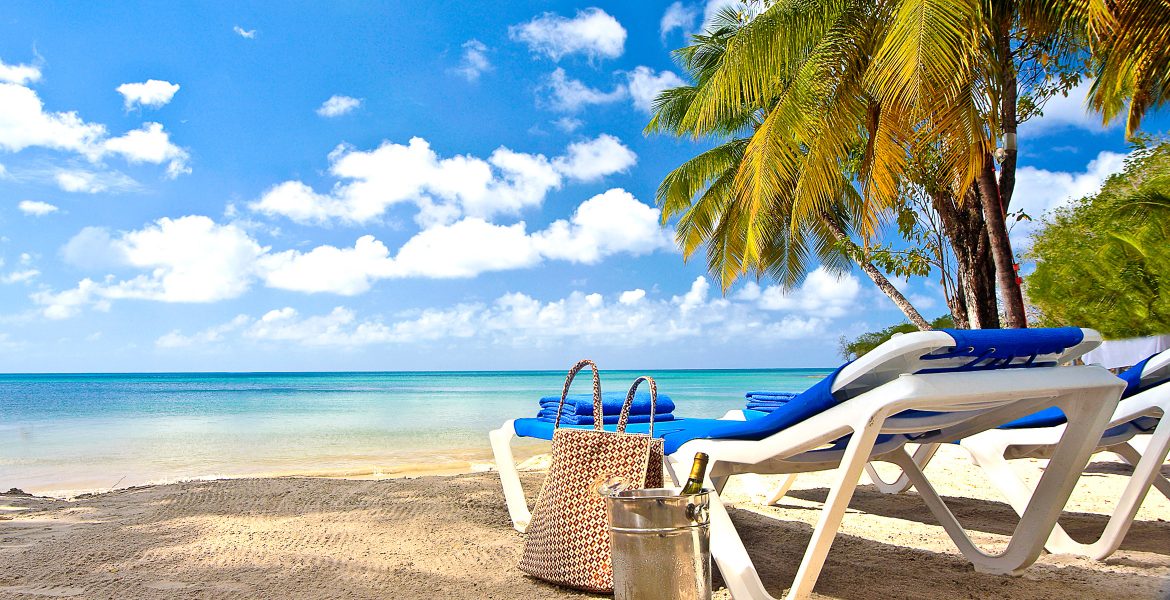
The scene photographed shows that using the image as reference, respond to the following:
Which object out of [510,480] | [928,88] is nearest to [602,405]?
[510,480]

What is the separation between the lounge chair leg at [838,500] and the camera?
1.76 meters

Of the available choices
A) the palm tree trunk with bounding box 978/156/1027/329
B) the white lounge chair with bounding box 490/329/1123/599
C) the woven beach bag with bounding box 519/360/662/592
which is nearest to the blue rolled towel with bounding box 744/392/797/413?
the white lounge chair with bounding box 490/329/1123/599

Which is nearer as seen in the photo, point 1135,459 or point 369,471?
point 1135,459

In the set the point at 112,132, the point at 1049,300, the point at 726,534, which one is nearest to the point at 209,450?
the point at 726,534

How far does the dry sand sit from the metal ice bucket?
574 mm

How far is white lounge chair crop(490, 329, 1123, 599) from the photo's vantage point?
5.79 feet

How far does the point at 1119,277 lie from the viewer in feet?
26.3

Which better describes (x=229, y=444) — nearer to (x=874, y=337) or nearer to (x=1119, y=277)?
(x=1119, y=277)

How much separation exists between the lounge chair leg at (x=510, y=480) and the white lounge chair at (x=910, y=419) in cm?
107

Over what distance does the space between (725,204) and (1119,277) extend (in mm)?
5468

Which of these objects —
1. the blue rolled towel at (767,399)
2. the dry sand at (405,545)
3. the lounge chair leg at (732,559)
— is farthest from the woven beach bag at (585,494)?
the blue rolled towel at (767,399)

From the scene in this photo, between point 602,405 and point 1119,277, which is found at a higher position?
point 1119,277

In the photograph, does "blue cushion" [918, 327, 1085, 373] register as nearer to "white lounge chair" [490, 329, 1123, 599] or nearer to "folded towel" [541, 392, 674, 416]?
"white lounge chair" [490, 329, 1123, 599]

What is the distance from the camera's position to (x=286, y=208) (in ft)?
115
